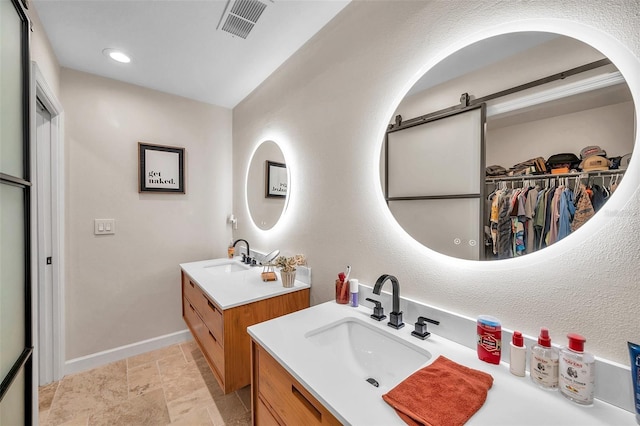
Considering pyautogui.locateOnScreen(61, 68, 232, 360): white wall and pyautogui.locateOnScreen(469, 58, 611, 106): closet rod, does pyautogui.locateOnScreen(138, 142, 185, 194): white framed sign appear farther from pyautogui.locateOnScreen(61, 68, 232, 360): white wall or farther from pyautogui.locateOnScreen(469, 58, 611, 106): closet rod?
pyautogui.locateOnScreen(469, 58, 611, 106): closet rod

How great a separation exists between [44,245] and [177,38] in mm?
1736

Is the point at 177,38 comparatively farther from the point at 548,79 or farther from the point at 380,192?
the point at 548,79

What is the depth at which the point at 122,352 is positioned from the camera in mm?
2211

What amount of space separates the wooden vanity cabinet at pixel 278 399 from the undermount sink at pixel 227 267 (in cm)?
117

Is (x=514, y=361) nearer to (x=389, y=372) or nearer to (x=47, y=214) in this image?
(x=389, y=372)

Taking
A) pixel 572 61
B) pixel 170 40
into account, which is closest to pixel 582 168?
pixel 572 61

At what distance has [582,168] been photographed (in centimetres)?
73

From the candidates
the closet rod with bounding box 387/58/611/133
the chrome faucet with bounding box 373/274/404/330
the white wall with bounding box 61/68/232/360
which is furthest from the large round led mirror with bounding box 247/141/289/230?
the chrome faucet with bounding box 373/274/404/330

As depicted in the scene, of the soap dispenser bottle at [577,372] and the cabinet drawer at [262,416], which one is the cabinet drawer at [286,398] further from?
the soap dispenser bottle at [577,372]

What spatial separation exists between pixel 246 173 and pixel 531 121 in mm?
2158

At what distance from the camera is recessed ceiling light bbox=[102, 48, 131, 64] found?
1799 millimetres

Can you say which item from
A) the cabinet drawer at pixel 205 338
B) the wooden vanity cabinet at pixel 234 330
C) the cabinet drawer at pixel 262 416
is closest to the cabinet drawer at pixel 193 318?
the cabinet drawer at pixel 205 338

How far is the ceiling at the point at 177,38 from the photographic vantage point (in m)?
1.43

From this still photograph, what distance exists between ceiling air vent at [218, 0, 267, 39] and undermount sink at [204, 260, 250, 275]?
172 centimetres
